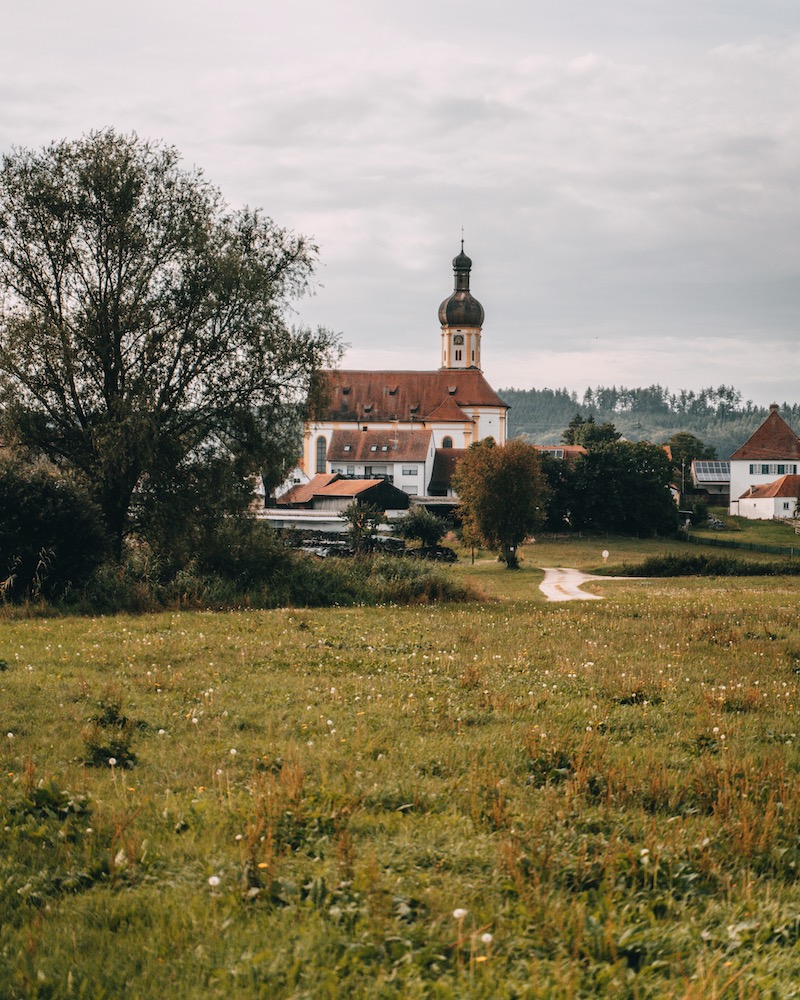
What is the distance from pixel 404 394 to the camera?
426ft

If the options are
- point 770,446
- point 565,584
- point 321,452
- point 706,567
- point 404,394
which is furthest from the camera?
point 404,394

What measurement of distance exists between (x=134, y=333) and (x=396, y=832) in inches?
970

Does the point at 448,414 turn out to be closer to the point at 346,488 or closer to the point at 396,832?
the point at 346,488

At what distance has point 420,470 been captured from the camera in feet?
348

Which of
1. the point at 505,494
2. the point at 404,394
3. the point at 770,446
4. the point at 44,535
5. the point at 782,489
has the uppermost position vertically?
the point at 404,394

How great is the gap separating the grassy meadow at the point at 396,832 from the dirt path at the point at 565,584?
2351cm

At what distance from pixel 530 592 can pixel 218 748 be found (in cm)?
3219

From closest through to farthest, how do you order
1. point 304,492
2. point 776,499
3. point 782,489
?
point 304,492
point 776,499
point 782,489

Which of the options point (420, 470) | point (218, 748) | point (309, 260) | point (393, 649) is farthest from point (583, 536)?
point (218, 748)

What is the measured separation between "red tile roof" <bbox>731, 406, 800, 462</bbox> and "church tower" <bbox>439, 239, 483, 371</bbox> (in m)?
42.6

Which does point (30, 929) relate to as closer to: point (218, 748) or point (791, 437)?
point (218, 748)

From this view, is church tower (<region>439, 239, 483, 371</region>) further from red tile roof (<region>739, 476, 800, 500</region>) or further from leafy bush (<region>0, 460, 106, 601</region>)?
leafy bush (<region>0, 460, 106, 601</region>)

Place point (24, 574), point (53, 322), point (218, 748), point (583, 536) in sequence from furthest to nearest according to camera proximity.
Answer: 1. point (583, 536)
2. point (53, 322)
3. point (24, 574)
4. point (218, 748)

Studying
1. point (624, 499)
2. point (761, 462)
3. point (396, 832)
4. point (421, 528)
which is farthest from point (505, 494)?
point (761, 462)
